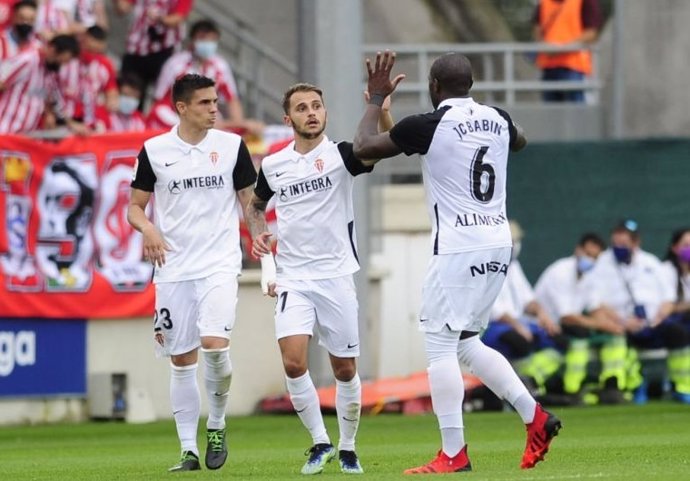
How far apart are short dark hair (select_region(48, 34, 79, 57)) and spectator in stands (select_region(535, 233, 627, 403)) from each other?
17.4 ft

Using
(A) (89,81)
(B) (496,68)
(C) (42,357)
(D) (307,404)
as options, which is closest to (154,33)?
(A) (89,81)

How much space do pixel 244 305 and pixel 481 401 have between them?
2.46 metres

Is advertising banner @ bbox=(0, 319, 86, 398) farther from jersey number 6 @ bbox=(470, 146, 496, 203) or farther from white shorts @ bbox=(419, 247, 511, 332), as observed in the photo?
jersey number 6 @ bbox=(470, 146, 496, 203)

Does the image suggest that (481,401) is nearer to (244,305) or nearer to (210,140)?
(244,305)

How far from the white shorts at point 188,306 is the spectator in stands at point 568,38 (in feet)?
36.7

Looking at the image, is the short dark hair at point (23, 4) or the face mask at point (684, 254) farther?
the face mask at point (684, 254)

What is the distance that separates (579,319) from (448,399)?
9.16 metres

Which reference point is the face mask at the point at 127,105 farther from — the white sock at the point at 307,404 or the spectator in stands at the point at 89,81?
the white sock at the point at 307,404

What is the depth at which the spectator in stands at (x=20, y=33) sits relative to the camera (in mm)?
17906

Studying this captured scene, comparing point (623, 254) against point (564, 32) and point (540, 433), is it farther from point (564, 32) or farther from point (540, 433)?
point (540, 433)

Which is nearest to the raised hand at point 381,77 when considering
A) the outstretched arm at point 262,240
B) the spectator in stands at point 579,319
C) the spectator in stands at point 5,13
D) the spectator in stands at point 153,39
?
the outstretched arm at point 262,240

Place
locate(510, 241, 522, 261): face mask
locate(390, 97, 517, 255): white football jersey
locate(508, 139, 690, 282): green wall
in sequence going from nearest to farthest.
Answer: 1. locate(390, 97, 517, 255): white football jersey
2. locate(510, 241, 522, 261): face mask
3. locate(508, 139, 690, 282): green wall

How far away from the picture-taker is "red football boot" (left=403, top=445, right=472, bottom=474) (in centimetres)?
988

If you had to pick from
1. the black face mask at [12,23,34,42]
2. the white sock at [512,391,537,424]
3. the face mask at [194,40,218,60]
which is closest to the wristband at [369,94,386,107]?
the white sock at [512,391,537,424]
